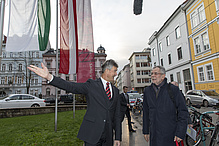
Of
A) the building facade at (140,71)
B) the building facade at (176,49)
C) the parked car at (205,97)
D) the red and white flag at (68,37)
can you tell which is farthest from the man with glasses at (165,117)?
the building facade at (140,71)

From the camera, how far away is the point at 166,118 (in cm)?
253

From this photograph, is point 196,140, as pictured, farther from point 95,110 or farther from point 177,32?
point 177,32

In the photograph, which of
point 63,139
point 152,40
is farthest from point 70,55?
point 152,40

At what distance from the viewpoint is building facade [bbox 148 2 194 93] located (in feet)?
74.7

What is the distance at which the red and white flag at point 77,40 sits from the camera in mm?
6945

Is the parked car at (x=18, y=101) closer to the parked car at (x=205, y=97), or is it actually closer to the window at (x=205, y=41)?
the parked car at (x=205, y=97)

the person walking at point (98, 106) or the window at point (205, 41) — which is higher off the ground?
the window at point (205, 41)

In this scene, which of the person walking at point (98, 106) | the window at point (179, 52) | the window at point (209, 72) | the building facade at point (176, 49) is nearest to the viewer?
the person walking at point (98, 106)

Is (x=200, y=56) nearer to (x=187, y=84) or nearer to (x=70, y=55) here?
(x=187, y=84)

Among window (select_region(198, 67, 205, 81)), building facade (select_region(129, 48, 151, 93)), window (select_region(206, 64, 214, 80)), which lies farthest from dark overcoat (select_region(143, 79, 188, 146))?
building facade (select_region(129, 48, 151, 93))

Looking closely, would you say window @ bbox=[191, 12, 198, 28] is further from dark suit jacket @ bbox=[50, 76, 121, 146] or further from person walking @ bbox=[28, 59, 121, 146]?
dark suit jacket @ bbox=[50, 76, 121, 146]

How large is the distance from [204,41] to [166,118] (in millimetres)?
20861

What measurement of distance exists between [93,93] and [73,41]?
543 centimetres

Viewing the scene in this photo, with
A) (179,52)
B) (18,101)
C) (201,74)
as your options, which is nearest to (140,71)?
(179,52)
